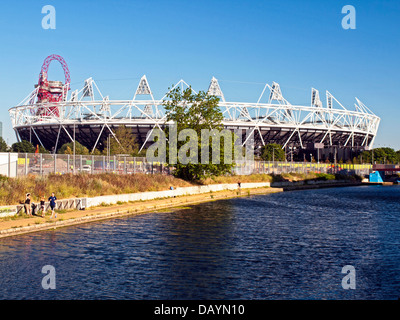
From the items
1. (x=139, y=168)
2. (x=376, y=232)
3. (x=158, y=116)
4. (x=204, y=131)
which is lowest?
(x=376, y=232)

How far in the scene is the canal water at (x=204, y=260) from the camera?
13.3 metres

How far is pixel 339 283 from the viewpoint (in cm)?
1409

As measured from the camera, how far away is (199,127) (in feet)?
171

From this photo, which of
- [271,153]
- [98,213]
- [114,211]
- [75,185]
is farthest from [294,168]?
[98,213]

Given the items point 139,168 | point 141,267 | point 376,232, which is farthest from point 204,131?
point 141,267

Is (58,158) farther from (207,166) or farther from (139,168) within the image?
(207,166)

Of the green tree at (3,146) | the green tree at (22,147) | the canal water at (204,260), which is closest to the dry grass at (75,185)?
the canal water at (204,260)

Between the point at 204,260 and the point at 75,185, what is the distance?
19613 mm

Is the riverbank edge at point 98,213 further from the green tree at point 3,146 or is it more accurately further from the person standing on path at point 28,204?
the green tree at point 3,146

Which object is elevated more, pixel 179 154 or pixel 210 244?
pixel 179 154

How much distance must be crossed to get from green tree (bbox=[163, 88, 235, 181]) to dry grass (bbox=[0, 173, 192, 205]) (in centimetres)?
483

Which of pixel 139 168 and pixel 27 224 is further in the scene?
pixel 139 168

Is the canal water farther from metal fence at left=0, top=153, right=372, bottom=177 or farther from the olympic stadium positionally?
the olympic stadium
